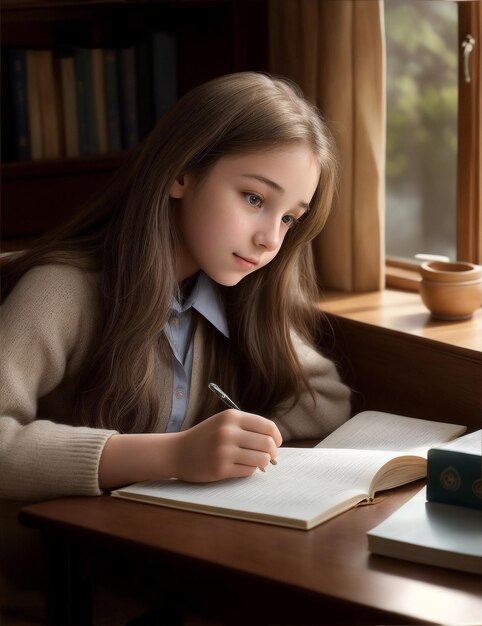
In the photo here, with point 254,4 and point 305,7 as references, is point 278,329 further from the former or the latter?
point 254,4

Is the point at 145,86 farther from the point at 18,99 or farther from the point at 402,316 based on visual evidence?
the point at 402,316

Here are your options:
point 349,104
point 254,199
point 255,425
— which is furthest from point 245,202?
point 349,104

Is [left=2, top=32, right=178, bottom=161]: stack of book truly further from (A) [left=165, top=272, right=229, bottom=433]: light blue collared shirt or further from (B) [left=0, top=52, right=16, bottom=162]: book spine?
(A) [left=165, top=272, right=229, bottom=433]: light blue collared shirt

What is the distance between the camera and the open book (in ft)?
4.31

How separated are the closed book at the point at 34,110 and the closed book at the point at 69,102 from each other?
66 millimetres

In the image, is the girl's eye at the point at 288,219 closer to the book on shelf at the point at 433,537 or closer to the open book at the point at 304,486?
the open book at the point at 304,486

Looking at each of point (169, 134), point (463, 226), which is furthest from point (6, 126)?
point (463, 226)

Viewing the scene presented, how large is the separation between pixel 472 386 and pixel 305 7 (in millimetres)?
989

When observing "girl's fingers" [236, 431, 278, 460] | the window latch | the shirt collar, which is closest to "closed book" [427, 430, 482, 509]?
"girl's fingers" [236, 431, 278, 460]

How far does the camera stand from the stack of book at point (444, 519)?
3.84ft

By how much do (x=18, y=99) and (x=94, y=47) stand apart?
9.8 inches

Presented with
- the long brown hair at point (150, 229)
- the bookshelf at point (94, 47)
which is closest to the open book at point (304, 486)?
the long brown hair at point (150, 229)

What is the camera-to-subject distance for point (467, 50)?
2143 mm

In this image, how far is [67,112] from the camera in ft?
8.55
